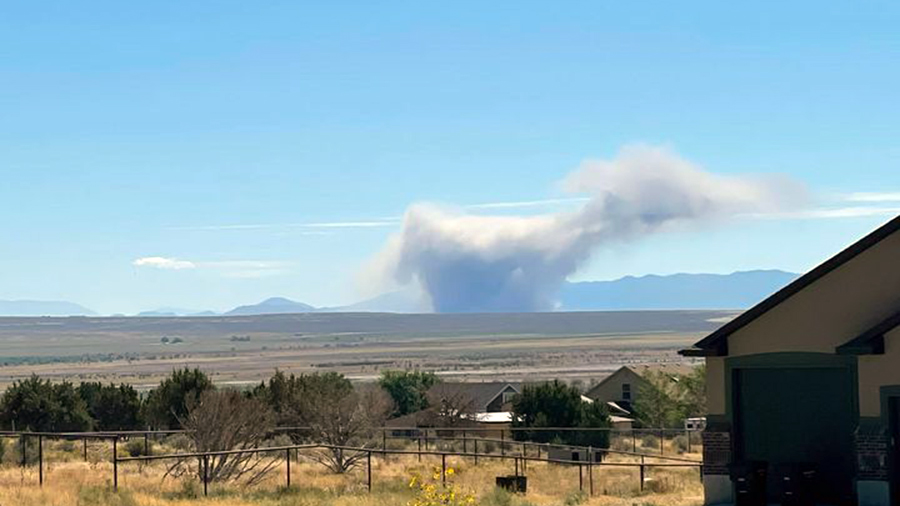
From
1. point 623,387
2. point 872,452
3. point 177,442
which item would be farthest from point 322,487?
point 623,387

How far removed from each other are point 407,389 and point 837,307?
56623 millimetres

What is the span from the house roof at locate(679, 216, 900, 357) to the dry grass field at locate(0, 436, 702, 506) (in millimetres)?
3832

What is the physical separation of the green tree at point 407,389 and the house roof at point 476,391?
1103 mm

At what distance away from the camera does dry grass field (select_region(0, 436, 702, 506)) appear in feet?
103

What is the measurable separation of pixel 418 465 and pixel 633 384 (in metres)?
37.4

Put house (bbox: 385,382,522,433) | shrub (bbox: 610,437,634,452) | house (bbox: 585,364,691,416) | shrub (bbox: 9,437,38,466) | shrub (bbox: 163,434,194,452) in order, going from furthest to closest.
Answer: house (bbox: 585,364,691,416), house (bbox: 385,382,522,433), shrub (bbox: 610,437,634,452), shrub (bbox: 163,434,194,452), shrub (bbox: 9,437,38,466)

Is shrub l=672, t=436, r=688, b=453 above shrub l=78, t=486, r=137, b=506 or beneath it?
beneath

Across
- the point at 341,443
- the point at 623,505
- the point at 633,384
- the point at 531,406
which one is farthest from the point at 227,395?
the point at 633,384

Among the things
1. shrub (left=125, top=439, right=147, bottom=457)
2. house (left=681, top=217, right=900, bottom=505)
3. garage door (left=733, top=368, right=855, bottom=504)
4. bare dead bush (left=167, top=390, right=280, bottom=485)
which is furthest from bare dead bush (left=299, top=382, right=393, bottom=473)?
garage door (left=733, top=368, right=855, bottom=504)

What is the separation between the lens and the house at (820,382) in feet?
Result: 94.1

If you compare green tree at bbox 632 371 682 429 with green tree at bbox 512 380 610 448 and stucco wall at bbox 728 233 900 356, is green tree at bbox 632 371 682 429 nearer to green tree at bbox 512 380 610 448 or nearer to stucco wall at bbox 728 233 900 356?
green tree at bbox 512 380 610 448

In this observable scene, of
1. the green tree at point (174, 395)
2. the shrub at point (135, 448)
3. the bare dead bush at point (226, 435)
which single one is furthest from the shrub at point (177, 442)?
the bare dead bush at point (226, 435)

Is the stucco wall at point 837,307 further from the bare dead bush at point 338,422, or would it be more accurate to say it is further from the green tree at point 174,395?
the green tree at point 174,395

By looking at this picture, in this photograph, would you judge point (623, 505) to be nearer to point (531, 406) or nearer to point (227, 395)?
point (227, 395)
